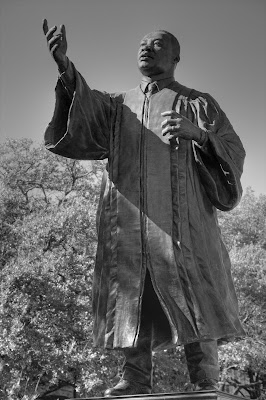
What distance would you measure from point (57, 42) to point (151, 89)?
102 centimetres

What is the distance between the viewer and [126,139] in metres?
4.82

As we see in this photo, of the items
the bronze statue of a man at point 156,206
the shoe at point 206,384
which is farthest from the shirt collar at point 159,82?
the shoe at point 206,384

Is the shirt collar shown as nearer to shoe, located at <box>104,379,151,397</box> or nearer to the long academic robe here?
the long academic robe

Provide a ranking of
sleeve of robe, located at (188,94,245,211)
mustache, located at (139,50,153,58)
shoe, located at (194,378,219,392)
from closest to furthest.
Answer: shoe, located at (194,378,219,392)
sleeve of robe, located at (188,94,245,211)
mustache, located at (139,50,153,58)

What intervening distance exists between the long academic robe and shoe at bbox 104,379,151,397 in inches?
12.3

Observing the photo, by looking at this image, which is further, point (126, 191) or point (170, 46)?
point (170, 46)

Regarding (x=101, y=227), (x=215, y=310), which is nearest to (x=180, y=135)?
(x=101, y=227)

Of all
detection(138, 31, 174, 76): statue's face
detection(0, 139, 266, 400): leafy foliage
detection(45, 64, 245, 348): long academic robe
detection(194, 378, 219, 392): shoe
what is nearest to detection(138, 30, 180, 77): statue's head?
detection(138, 31, 174, 76): statue's face

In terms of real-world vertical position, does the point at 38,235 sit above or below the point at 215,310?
above

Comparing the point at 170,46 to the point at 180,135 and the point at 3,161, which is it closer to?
the point at 180,135

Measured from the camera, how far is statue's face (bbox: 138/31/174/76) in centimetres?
505

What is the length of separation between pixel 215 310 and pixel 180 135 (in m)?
1.28

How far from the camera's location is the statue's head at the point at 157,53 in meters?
5.05

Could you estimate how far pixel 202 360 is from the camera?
4.14m
